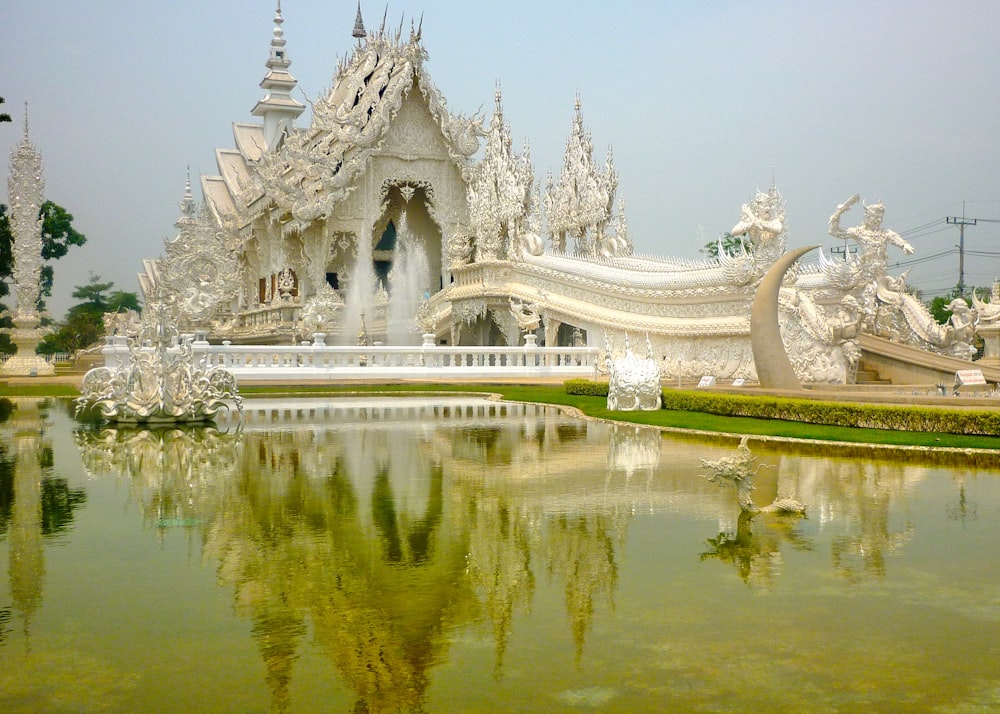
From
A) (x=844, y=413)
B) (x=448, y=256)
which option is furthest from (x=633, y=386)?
(x=448, y=256)

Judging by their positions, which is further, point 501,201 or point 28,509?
point 501,201

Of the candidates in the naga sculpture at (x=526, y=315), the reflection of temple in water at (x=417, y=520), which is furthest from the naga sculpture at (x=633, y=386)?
the naga sculpture at (x=526, y=315)

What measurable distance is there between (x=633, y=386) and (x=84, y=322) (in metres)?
42.2

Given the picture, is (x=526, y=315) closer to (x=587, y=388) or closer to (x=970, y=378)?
(x=587, y=388)

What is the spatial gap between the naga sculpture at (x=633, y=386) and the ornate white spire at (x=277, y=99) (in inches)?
1205

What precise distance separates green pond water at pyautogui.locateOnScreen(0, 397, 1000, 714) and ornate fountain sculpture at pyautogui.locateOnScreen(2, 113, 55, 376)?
18.0 metres

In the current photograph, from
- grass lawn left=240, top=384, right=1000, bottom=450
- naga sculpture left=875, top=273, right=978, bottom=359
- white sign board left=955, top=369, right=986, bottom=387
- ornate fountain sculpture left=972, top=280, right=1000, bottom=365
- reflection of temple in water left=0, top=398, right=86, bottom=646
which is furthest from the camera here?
ornate fountain sculpture left=972, top=280, right=1000, bottom=365

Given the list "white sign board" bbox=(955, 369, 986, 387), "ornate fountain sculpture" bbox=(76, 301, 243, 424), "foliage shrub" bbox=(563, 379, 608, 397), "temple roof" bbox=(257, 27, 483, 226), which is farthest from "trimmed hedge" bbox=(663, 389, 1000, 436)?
"temple roof" bbox=(257, 27, 483, 226)

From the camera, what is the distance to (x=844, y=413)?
1120 centimetres

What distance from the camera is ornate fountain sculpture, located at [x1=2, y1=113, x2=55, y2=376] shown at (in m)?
24.6

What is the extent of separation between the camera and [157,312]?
1270 cm

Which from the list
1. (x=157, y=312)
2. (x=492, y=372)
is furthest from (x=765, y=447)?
(x=492, y=372)

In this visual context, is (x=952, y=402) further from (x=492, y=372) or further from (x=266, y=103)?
(x=266, y=103)

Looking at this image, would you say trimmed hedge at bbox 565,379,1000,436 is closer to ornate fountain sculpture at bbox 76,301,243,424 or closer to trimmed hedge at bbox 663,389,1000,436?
trimmed hedge at bbox 663,389,1000,436
